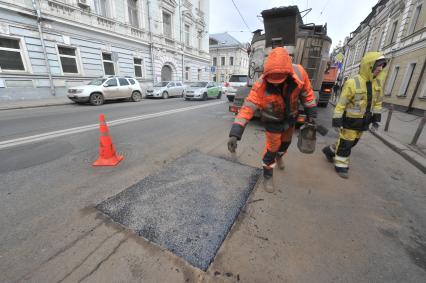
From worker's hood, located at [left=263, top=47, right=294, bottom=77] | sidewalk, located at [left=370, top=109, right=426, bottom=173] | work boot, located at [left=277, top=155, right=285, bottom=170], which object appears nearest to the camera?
worker's hood, located at [left=263, top=47, right=294, bottom=77]

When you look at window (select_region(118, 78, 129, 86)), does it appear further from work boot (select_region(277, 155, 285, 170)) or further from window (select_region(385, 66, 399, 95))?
window (select_region(385, 66, 399, 95))

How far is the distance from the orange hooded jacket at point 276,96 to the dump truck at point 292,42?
144 inches

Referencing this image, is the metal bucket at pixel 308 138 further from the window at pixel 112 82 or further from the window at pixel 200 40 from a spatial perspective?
the window at pixel 200 40

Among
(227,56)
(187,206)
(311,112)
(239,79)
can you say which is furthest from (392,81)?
(227,56)

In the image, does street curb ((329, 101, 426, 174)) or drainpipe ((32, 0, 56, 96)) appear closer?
street curb ((329, 101, 426, 174))

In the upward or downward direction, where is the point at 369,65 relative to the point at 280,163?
upward

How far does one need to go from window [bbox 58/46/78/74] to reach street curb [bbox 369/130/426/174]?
56.9 feet

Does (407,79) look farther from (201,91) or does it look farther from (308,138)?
(308,138)

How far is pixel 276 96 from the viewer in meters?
2.41

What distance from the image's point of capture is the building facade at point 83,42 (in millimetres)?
10484

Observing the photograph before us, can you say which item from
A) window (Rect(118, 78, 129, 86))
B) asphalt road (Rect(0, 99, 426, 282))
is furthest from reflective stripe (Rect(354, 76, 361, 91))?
window (Rect(118, 78, 129, 86))

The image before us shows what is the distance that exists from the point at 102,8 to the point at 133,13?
316cm

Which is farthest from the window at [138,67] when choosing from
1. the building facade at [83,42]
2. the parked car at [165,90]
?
the parked car at [165,90]

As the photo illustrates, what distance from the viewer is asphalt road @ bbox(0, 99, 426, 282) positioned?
61.2 inches
